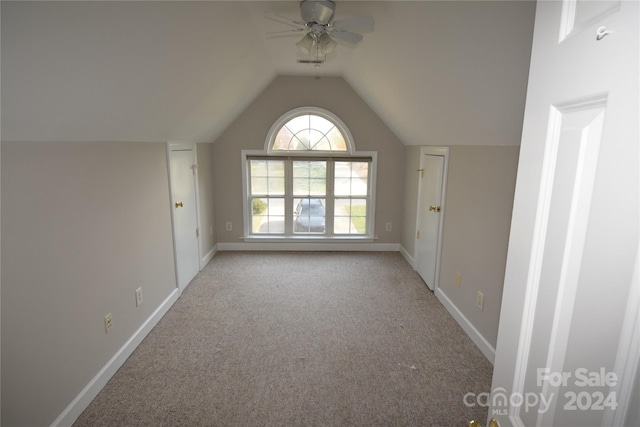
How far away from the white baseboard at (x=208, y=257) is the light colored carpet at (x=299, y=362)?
424 mm

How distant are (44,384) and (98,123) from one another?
1.38 meters

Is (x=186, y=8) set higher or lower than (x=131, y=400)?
higher

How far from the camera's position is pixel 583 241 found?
559mm

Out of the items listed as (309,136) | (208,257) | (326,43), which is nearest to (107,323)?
(208,257)

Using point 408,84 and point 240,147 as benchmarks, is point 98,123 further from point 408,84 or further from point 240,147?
point 240,147

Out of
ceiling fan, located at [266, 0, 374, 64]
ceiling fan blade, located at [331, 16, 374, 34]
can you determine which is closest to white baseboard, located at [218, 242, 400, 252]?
ceiling fan, located at [266, 0, 374, 64]

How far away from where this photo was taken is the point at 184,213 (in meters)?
3.47

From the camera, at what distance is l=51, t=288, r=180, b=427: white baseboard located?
179 cm

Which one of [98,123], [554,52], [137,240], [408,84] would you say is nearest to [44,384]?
[137,240]

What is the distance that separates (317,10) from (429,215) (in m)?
2.36

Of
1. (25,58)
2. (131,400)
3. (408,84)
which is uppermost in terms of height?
(408,84)

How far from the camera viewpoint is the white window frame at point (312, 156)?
441 cm

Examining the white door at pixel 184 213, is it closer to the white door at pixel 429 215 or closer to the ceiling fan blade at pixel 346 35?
the ceiling fan blade at pixel 346 35

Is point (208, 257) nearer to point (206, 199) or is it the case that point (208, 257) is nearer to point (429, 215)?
point (206, 199)
